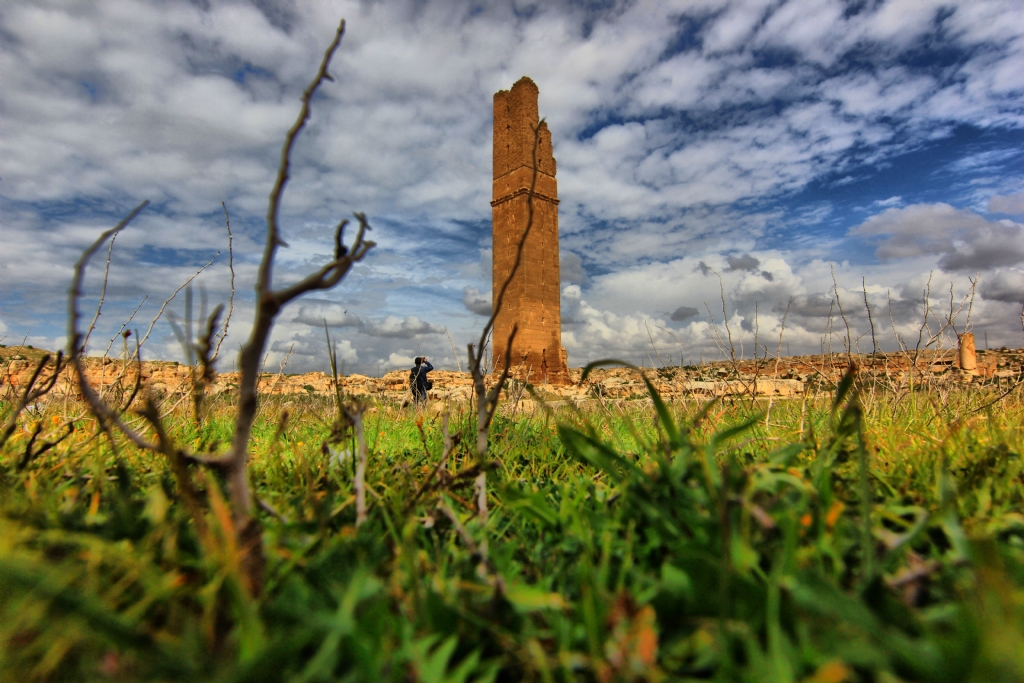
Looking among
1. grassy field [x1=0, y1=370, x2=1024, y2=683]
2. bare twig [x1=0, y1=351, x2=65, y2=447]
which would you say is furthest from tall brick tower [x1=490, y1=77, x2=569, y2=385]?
grassy field [x1=0, y1=370, x2=1024, y2=683]

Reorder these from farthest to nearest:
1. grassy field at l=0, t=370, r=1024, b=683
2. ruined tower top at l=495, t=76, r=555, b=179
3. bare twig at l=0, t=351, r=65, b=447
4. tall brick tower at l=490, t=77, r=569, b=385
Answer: ruined tower top at l=495, t=76, r=555, b=179 < tall brick tower at l=490, t=77, r=569, b=385 < bare twig at l=0, t=351, r=65, b=447 < grassy field at l=0, t=370, r=1024, b=683

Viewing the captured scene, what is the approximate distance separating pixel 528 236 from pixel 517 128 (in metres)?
2.94

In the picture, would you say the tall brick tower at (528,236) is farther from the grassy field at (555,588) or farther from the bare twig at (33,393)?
the grassy field at (555,588)

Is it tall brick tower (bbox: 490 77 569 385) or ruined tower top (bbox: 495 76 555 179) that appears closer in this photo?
tall brick tower (bbox: 490 77 569 385)

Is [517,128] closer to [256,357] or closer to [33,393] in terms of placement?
[33,393]

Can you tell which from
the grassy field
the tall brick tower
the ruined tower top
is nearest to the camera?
the grassy field

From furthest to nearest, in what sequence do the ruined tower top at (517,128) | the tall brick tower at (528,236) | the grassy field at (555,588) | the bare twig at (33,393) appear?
1. the ruined tower top at (517,128)
2. the tall brick tower at (528,236)
3. the bare twig at (33,393)
4. the grassy field at (555,588)

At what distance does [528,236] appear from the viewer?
14.2 meters

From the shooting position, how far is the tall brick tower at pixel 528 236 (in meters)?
13.8

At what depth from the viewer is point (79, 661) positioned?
75cm

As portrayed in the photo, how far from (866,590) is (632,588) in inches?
15.1

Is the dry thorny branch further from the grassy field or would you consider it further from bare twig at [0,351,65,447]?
bare twig at [0,351,65,447]

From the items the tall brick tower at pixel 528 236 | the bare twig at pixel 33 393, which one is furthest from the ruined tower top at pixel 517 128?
the bare twig at pixel 33 393

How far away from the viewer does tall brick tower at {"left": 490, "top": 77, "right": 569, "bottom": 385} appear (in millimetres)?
13789
